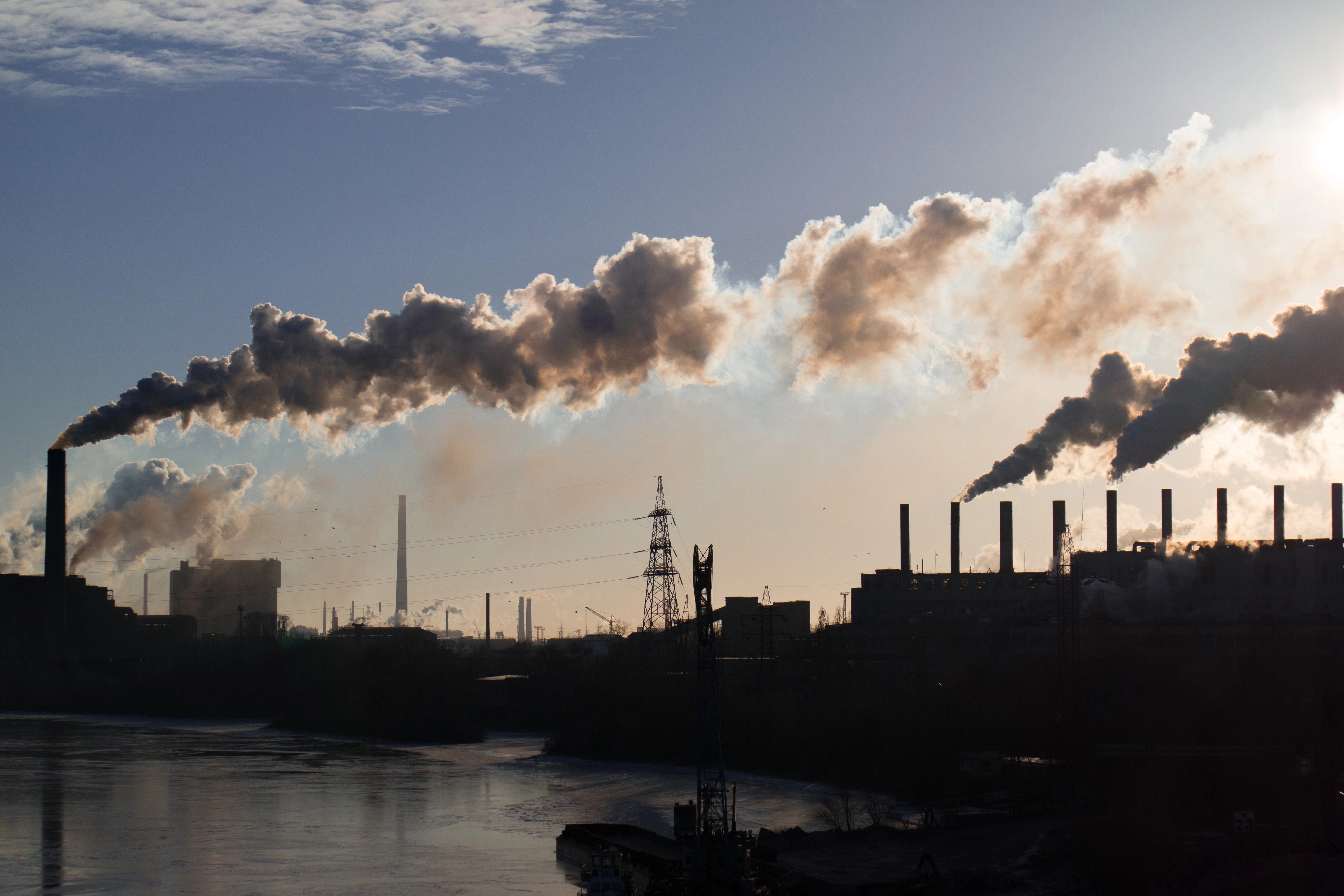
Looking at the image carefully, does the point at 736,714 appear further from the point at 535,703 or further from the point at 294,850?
the point at 294,850

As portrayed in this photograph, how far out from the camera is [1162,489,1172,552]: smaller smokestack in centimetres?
8725

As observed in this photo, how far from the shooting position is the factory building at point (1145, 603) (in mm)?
68625

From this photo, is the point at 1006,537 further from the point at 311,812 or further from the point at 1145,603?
the point at 311,812

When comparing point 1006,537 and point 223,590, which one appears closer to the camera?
point 1006,537

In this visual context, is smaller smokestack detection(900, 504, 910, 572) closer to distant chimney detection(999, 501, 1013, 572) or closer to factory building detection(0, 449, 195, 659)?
distant chimney detection(999, 501, 1013, 572)

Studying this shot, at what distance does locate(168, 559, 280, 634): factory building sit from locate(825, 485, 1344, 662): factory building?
11796 centimetres

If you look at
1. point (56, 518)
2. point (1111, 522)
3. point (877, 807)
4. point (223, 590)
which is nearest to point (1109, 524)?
point (1111, 522)

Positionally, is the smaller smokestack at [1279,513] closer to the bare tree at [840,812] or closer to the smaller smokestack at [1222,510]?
the smaller smokestack at [1222,510]

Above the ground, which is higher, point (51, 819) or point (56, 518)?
point (56, 518)

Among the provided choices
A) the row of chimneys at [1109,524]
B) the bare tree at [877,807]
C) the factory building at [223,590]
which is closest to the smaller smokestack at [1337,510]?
the row of chimneys at [1109,524]

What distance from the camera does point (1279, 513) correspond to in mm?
83438

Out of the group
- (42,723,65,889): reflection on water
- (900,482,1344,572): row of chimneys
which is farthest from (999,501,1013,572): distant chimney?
(42,723,65,889): reflection on water

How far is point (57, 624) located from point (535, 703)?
42.4 metres

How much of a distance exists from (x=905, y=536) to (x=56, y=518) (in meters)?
58.1
